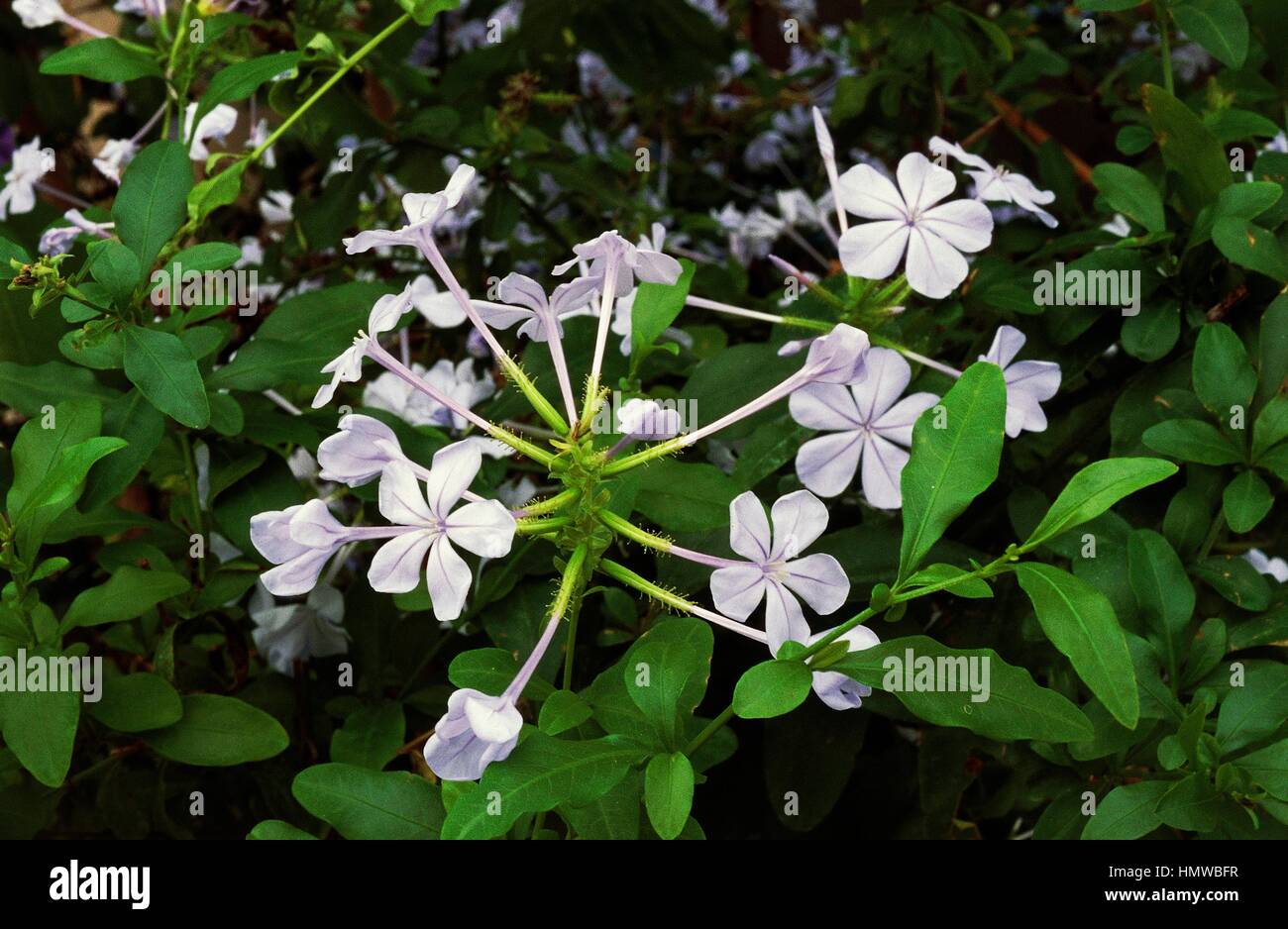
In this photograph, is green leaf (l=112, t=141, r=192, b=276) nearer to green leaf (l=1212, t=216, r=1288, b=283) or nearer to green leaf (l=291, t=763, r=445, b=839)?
green leaf (l=291, t=763, r=445, b=839)

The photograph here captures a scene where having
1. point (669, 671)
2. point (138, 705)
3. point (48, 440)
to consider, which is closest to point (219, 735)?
point (138, 705)

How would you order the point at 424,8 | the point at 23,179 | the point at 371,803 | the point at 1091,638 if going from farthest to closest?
1. the point at 23,179
2. the point at 424,8
3. the point at 371,803
4. the point at 1091,638

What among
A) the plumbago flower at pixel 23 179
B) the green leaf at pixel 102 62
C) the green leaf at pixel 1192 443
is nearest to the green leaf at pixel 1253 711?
the green leaf at pixel 1192 443

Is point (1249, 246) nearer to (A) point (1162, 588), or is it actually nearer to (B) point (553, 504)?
(A) point (1162, 588)

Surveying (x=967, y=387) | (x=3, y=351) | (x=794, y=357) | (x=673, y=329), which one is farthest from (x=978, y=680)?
(x=3, y=351)

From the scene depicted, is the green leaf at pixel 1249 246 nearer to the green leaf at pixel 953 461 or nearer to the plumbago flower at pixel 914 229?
the plumbago flower at pixel 914 229
